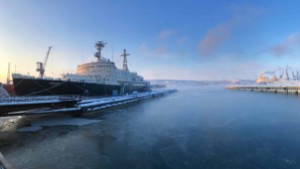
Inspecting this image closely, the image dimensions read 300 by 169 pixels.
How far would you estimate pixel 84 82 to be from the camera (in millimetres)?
35219

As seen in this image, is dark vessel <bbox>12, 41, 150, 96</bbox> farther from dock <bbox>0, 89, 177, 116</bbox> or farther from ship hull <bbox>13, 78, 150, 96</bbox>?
dock <bbox>0, 89, 177, 116</bbox>

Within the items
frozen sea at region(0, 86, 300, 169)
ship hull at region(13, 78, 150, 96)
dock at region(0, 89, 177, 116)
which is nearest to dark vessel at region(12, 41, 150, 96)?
ship hull at region(13, 78, 150, 96)

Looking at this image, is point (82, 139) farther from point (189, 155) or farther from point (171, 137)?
Answer: point (189, 155)

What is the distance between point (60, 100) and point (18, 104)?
514 centimetres

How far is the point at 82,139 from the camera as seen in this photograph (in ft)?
47.0

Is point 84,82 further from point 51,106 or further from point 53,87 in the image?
point 51,106

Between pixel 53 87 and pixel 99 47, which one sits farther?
pixel 99 47

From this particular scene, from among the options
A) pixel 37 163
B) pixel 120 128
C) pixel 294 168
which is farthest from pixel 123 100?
pixel 294 168

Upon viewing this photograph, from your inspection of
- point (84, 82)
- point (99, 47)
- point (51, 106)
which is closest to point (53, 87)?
point (84, 82)

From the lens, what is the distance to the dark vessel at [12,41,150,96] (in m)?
28.8

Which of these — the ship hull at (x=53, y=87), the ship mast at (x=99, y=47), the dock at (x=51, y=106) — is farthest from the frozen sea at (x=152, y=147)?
the ship mast at (x=99, y=47)

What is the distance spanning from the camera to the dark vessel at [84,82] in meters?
28.8

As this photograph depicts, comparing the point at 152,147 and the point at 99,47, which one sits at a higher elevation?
the point at 99,47

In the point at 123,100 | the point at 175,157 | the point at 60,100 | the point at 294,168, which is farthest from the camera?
the point at 123,100
